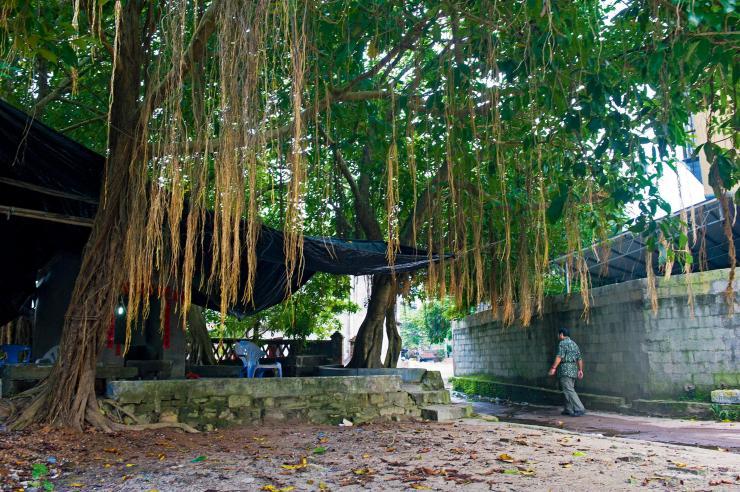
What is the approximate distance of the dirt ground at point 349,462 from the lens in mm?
3703

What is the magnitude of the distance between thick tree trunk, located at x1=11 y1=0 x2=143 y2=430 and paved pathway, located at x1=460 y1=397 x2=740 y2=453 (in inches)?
225

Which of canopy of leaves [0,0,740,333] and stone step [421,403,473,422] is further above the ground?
canopy of leaves [0,0,740,333]

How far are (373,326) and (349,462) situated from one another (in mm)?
4342

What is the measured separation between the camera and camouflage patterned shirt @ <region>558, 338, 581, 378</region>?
30.1 ft

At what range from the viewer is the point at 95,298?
502 cm

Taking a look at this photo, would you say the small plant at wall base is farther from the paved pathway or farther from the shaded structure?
the shaded structure

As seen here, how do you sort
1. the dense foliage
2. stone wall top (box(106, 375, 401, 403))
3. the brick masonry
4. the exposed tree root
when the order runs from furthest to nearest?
the dense foliage
the brick masonry
stone wall top (box(106, 375, 401, 403))
the exposed tree root

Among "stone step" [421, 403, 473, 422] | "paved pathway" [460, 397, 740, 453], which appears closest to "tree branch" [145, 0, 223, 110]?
"stone step" [421, 403, 473, 422]

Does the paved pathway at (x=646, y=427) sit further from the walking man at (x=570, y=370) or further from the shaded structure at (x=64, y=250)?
the shaded structure at (x=64, y=250)

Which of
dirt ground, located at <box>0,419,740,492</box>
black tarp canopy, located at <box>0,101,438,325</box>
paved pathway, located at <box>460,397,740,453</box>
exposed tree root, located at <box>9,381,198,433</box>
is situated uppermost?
black tarp canopy, located at <box>0,101,438,325</box>

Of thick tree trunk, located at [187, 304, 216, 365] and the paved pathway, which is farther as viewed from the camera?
thick tree trunk, located at [187, 304, 216, 365]

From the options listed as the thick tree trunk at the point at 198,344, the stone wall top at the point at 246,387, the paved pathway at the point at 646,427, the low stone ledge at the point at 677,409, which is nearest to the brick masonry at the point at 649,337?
the low stone ledge at the point at 677,409

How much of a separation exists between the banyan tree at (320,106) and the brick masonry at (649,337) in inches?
114

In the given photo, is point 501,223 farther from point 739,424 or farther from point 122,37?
point 122,37
